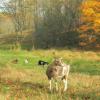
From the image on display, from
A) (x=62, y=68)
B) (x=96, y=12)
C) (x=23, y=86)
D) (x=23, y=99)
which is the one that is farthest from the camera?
(x=96, y=12)

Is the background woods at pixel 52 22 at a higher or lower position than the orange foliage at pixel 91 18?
lower

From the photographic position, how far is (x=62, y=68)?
41.7 ft

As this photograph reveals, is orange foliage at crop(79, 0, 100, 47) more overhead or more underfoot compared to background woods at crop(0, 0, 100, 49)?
more overhead

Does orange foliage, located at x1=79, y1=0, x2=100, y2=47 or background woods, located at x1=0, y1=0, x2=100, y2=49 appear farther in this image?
background woods, located at x1=0, y1=0, x2=100, y2=49

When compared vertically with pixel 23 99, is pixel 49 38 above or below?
below

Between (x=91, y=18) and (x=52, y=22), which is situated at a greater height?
(x=91, y=18)

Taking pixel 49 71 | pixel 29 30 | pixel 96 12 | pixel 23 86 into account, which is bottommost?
pixel 29 30

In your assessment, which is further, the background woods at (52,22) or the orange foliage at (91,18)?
the background woods at (52,22)

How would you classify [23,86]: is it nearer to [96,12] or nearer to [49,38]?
[96,12]

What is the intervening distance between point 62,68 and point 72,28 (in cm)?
5060

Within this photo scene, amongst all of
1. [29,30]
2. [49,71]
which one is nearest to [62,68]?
[49,71]

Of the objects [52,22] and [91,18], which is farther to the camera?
[52,22]

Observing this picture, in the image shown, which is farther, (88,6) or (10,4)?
(10,4)

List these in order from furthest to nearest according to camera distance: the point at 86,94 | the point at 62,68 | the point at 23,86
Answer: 1. the point at 23,86
2. the point at 62,68
3. the point at 86,94
